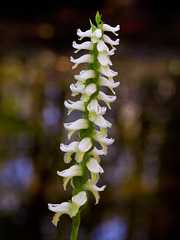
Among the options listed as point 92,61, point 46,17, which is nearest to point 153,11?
point 46,17

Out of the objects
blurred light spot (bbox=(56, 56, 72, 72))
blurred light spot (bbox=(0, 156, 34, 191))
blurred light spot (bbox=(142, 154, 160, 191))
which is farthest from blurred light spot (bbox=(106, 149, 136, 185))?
blurred light spot (bbox=(56, 56, 72, 72))

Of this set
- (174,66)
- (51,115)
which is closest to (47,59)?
(51,115)

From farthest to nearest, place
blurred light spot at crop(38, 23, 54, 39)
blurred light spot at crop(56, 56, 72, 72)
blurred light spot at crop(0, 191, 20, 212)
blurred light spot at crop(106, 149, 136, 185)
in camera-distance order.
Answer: blurred light spot at crop(38, 23, 54, 39) < blurred light spot at crop(56, 56, 72, 72) < blurred light spot at crop(106, 149, 136, 185) < blurred light spot at crop(0, 191, 20, 212)

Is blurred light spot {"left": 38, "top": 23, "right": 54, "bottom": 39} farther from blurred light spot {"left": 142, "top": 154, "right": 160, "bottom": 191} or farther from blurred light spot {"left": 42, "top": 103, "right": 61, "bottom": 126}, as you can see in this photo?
blurred light spot {"left": 142, "top": 154, "right": 160, "bottom": 191}

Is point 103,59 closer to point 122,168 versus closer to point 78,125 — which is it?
point 78,125

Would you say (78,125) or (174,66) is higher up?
(174,66)

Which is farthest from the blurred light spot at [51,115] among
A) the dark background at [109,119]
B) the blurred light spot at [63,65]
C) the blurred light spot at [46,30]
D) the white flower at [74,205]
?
the white flower at [74,205]
